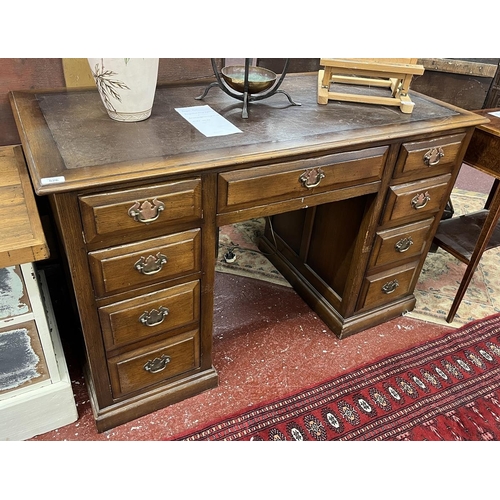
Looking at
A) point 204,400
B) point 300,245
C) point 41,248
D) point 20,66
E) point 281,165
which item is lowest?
point 204,400

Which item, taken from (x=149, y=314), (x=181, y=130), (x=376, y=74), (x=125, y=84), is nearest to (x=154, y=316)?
(x=149, y=314)

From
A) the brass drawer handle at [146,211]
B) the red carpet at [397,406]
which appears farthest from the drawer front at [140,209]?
the red carpet at [397,406]

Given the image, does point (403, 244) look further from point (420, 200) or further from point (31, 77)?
point (31, 77)

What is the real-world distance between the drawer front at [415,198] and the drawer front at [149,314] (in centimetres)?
73

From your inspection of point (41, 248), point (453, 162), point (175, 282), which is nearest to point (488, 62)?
point (453, 162)

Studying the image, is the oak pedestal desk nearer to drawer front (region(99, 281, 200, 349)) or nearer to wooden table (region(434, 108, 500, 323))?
drawer front (region(99, 281, 200, 349))

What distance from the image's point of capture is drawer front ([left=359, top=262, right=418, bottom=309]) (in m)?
1.73

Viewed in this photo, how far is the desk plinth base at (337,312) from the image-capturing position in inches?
70.1

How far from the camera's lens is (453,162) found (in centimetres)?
157

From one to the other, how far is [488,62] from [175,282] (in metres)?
3.05

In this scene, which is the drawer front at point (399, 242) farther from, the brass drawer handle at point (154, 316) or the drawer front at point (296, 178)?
the brass drawer handle at point (154, 316)

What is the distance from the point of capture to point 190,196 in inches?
43.1

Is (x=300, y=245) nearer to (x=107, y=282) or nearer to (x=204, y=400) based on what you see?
(x=204, y=400)

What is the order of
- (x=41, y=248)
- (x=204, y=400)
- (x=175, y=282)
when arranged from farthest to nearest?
(x=204, y=400), (x=175, y=282), (x=41, y=248)
